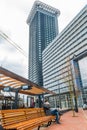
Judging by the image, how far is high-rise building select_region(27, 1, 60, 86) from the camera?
132 metres

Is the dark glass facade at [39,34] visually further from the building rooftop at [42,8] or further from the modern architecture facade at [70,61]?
the modern architecture facade at [70,61]

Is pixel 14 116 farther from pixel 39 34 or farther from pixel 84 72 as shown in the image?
pixel 39 34

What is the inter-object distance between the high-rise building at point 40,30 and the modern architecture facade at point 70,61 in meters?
30.2

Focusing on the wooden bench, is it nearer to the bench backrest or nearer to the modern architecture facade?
the bench backrest

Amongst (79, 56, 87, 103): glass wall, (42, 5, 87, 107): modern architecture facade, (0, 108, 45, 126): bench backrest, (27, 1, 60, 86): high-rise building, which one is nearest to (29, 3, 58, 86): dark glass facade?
(27, 1, 60, 86): high-rise building

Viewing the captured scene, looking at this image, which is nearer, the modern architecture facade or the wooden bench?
the wooden bench

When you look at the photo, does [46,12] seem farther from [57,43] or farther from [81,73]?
[81,73]

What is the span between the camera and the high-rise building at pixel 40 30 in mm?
132250

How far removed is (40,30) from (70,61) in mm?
89241

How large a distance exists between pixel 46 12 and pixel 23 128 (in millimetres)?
152820

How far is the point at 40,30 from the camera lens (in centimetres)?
13962

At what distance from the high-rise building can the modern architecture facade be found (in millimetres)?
30244

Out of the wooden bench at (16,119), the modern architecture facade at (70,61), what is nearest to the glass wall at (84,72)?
the modern architecture facade at (70,61)

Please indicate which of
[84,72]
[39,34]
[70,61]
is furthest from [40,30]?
[84,72]
